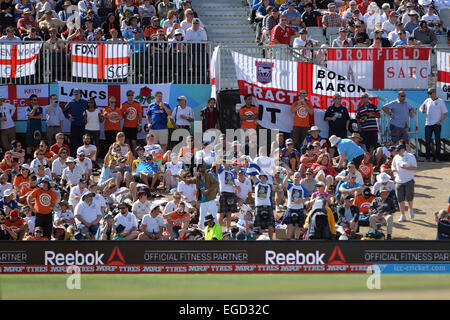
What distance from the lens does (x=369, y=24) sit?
89.6 feet

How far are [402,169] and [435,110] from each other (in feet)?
12.6

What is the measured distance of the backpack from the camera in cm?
1864

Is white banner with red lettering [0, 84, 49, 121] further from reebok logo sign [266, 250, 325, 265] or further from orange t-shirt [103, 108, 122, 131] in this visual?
reebok logo sign [266, 250, 325, 265]

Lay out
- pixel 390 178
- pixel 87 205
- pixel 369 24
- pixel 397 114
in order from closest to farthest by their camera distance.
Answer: pixel 87 205 → pixel 390 178 → pixel 397 114 → pixel 369 24

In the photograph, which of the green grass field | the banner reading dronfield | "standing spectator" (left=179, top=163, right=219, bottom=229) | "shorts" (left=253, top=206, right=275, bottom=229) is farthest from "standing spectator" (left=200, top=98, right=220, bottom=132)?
the green grass field

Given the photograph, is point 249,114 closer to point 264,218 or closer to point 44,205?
point 264,218

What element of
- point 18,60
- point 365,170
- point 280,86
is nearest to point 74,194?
point 18,60

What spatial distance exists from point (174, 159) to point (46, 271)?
649 centimetres

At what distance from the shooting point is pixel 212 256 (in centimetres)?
1678

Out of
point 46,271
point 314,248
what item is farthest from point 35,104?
point 314,248

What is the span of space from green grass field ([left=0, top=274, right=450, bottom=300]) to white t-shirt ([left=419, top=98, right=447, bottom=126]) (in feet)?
27.0

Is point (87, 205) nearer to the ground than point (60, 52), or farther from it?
nearer to the ground
